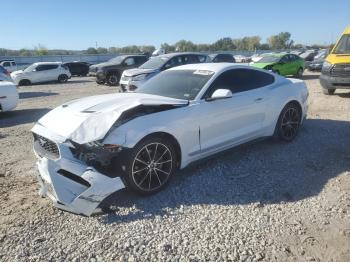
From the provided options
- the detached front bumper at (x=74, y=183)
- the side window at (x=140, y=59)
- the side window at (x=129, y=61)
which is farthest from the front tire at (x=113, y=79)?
the detached front bumper at (x=74, y=183)

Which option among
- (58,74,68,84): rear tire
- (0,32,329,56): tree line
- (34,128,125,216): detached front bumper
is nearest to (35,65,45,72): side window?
(58,74,68,84): rear tire

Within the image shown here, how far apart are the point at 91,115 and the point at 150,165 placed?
94cm

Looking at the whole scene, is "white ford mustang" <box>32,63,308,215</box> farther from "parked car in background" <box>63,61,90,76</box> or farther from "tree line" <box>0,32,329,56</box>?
"tree line" <box>0,32,329,56</box>

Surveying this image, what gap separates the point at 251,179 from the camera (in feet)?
16.0

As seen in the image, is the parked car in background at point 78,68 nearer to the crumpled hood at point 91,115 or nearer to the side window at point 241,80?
the side window at point 241,80

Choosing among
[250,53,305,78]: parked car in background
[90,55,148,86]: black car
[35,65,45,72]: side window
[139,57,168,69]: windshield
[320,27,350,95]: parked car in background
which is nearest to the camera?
[320,27,350,95]: parked car in background

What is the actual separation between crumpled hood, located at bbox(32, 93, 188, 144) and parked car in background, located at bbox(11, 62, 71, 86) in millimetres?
19505

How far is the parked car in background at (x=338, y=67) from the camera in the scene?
1095cm

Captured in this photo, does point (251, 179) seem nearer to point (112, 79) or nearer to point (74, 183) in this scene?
point (74, 183)

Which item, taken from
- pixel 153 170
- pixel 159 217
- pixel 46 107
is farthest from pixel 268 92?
pixel 46 107

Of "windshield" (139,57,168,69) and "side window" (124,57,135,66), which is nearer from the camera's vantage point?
"windshield" (139,57,168,69)

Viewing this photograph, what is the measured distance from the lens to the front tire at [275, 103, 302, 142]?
6.24 metres

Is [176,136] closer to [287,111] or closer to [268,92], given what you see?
[268,92]

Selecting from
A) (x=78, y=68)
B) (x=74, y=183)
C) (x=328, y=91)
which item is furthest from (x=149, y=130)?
(x=78, y=68)
